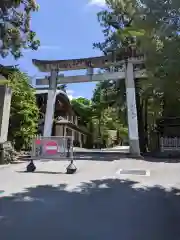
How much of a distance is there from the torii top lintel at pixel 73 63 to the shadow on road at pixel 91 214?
1627 centimetres

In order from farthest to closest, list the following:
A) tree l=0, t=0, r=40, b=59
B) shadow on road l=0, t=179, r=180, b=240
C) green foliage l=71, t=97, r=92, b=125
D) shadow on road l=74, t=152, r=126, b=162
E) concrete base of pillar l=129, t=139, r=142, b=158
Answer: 1. green foliage l=71, t=97, r=92, b=125
2. concrete base of pillar l=129, t=139, r=142, b=158
3. shadow on road l=74, t=152, r=126, b=162
4. tree l=0, t=0, r=40, b=59
5. shadow on road l=0, t=179, r=180, b=240

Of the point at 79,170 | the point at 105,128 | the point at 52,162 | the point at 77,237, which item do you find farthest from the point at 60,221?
the point at 105,128

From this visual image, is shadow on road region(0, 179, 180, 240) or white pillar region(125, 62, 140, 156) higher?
white pillar region(125, 62, 140, 156)

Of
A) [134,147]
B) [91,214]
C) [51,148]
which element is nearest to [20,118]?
[51,148]

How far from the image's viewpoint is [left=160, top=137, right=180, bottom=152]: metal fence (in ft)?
72.1

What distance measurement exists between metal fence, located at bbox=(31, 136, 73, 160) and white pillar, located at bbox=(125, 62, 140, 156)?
9201mm

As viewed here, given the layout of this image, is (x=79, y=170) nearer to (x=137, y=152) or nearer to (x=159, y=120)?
(x=137, y=152)


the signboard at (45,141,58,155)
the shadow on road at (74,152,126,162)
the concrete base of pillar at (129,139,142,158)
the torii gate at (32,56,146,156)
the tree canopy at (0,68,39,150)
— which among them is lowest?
the shadow on road at (74,152,126,162)

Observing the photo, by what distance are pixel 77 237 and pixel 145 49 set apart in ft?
15.1

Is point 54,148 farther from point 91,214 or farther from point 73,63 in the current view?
point 73,63

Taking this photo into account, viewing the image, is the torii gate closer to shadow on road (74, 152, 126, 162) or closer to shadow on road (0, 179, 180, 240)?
shadow on road (74, 152, 126, 162)

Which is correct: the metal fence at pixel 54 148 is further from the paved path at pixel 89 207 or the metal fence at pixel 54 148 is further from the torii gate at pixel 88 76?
the torii gate at pixel 88 76

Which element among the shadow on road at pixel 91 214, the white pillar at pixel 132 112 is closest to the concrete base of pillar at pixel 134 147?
the white pillar at pixel 132 112

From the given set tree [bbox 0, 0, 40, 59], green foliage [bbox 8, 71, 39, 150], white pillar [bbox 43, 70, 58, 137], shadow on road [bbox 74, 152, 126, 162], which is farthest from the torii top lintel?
tree [bbox 0, 0, 40, 59]
